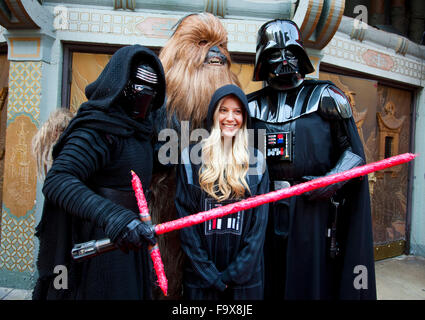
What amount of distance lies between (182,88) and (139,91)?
0.72m

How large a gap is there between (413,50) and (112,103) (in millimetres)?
5237

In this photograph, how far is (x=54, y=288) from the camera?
1.53m

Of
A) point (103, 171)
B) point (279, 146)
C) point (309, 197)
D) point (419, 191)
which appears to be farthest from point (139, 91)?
point (419, 191)

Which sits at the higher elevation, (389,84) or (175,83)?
(389,84)

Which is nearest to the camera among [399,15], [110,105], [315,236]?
[110,105]

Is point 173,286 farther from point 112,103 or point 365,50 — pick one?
point 365,50

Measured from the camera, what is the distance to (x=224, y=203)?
1816 millimetres

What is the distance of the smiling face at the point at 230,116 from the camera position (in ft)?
6.19

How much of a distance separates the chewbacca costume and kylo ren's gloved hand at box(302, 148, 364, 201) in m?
0.91

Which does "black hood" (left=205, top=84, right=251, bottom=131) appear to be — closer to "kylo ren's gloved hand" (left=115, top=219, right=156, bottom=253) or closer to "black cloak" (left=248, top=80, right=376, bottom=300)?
"black cloak" (left=248, top=80, right=376, bottom=300)

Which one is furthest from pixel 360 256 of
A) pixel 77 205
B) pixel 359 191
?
pixel 77 205

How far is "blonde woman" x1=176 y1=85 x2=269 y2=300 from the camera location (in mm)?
1724

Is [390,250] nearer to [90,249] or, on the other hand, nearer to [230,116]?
[230,116]

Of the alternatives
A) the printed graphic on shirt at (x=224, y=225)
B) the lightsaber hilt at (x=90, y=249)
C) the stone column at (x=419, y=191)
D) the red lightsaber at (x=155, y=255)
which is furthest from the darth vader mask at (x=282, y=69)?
the stone column at (x=419, y=191)
